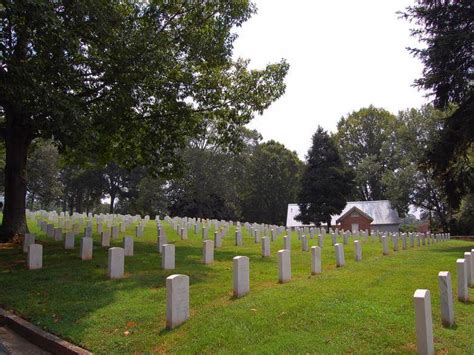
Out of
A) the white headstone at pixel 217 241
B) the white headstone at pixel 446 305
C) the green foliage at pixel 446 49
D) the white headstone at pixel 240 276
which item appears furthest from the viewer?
the green foliage at pixel 446 49

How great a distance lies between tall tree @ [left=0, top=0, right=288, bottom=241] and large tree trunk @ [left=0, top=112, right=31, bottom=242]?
0.12ft

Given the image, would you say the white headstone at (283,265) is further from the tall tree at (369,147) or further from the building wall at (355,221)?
the tall tree at (369,147)

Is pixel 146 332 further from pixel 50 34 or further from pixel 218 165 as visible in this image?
pixel 218 165

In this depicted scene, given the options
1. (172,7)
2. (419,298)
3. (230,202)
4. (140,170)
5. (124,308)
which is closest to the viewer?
(419,298)

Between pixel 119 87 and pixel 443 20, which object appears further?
pixel 443 20

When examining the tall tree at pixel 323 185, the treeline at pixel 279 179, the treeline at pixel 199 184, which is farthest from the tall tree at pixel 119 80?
the tall tree at pixel 323 185

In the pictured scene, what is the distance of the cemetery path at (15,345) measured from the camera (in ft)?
20.1

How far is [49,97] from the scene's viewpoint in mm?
10578

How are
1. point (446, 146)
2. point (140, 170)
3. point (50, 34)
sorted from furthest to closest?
1. point (140, 170)
2. point (446, 146)
3. point (50, 34)

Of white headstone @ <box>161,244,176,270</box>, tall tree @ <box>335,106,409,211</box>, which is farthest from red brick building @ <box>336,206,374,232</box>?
white headstone @ <box>161,244,176,270</box>

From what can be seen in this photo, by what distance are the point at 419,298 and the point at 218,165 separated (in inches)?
1859

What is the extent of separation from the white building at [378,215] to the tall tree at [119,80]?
38.6 meters

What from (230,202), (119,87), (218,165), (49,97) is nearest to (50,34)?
(49,97)

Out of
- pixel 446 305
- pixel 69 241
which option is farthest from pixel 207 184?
pixel 446 305
